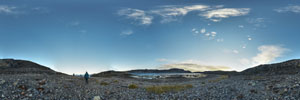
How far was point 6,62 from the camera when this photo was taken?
73.7m

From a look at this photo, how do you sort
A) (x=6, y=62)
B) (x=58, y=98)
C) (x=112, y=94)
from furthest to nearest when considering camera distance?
1. (x=6, y=62)
2. (x=112, y=94)
3. (x=58, y=98)

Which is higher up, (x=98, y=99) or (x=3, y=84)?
(x=3, y=84)

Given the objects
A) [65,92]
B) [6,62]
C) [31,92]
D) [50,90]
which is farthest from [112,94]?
[6,62]

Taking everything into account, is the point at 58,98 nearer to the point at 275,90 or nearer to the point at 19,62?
the point at 275,90

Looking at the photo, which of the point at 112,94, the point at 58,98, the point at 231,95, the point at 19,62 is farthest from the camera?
the point at 19,62

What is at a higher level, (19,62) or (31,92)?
(19,62)

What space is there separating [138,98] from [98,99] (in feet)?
Answer: 13.9

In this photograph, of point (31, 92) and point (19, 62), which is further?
point (19, 62)

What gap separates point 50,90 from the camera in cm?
2048

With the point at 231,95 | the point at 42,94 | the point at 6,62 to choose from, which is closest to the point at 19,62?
the point at 6,62

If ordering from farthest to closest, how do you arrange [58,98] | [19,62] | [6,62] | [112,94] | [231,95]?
[19,62], [6,62], [112,94], [231,95], [58,98]

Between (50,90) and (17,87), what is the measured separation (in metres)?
3.47

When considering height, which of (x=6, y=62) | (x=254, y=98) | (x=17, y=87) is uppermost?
(x=6, y=62)

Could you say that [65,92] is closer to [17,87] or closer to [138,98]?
[17,87]
